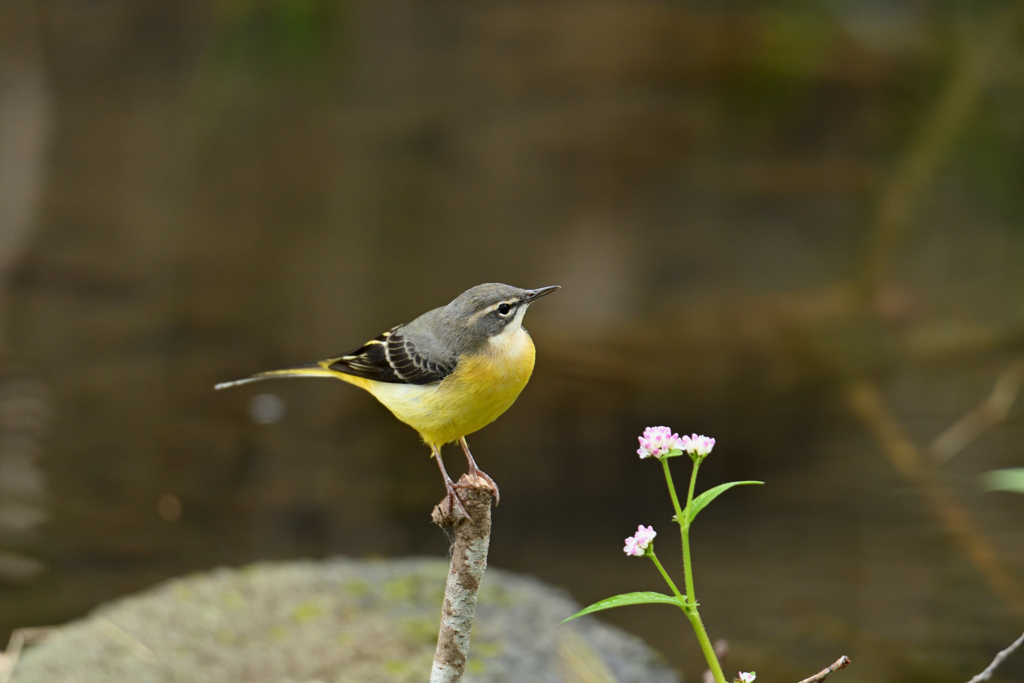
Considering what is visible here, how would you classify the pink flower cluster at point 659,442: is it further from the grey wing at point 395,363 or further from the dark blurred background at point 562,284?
the dark blurred background at point 562,284

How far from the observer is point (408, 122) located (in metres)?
7.56

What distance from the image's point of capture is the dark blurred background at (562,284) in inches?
185

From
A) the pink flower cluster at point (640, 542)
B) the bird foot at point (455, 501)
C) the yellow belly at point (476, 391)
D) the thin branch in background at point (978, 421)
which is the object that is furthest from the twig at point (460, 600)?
the thin branch in background at point (978, 421)

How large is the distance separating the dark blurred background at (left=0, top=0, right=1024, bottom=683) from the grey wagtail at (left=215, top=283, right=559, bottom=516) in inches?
93.0

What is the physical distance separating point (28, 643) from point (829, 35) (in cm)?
622

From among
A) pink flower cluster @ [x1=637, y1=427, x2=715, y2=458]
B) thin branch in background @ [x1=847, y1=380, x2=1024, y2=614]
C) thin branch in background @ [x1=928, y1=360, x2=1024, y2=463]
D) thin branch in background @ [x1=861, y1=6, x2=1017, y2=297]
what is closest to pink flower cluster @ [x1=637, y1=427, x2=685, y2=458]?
pink flower cluster @ [x1=637, y1=427, x2=715, y2=458]

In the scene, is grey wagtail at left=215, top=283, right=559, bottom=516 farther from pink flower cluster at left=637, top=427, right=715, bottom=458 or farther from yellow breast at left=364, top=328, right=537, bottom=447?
pink flower cluster at left=637, top=427, right=715, bottom=458

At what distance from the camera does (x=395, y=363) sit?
229cm

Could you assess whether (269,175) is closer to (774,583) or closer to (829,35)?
(829,35)

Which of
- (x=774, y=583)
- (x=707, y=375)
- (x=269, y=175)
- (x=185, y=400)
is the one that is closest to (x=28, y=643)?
(x=185, y=400)

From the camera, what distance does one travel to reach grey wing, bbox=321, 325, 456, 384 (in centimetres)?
218

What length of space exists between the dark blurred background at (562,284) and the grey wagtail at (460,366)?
2.36 metres

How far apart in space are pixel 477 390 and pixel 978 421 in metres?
4.36

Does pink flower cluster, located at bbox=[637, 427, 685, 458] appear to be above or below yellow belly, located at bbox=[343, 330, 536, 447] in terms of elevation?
below
